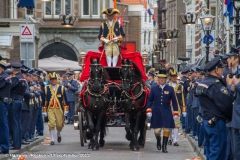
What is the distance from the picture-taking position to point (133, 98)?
2020cm

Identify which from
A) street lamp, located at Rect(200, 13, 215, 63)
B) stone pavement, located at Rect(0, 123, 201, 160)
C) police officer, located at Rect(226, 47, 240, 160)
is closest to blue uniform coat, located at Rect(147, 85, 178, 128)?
stone pavement, located at Rect(0, 123, 201, 160)

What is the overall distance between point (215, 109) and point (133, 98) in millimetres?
6170

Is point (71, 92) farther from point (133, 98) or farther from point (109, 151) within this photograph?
point (109, 151)

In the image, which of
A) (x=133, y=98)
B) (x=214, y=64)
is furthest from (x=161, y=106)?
(x=214, y=64)

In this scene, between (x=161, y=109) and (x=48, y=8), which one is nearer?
(x=161, y=109)

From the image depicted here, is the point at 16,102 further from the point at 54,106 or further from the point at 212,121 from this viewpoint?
the point at 212,121

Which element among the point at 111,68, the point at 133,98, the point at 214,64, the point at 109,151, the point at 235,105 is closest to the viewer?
the point at 235,105

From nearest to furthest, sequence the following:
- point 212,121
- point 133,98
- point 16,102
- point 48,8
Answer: point 212,121 → point 16,102 → point 133,98 → point 48,8

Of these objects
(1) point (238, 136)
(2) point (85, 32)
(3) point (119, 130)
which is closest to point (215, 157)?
(1) point (238, 136)

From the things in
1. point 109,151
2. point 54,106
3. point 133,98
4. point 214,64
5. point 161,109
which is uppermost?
point 214,64

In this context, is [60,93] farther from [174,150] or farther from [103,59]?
[174,150]

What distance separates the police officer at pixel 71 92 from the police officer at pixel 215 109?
1986cm

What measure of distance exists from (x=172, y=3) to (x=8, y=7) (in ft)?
144

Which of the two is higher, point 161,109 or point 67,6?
point 67,6
